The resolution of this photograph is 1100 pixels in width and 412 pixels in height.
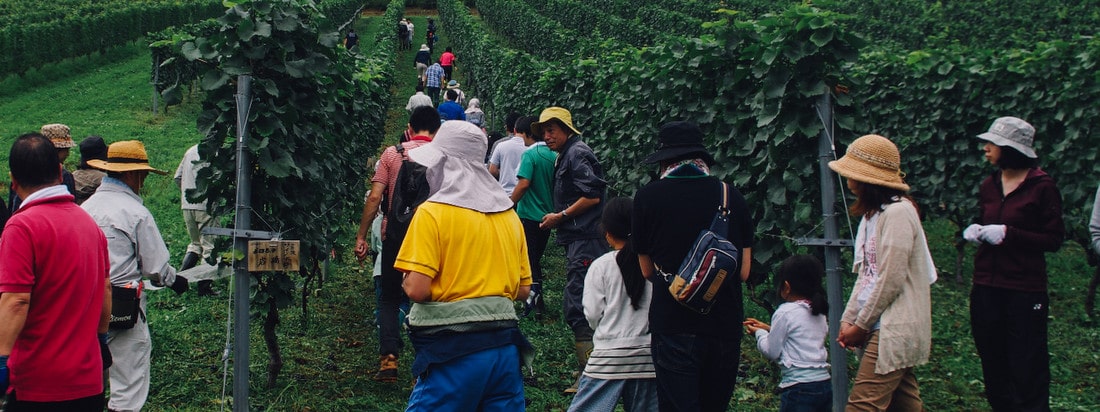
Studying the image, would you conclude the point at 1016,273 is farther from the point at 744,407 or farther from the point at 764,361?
the point at 764,361

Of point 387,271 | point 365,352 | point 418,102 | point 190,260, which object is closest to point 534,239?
point 365,352

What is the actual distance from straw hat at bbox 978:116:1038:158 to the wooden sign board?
3744mm

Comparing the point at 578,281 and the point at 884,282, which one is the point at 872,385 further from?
the point at 578,281

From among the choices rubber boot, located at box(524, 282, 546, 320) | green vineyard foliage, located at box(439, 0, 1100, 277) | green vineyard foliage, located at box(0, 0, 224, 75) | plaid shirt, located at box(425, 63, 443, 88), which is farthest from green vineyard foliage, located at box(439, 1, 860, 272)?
green vineyard foliage, located at box(0, 0, 224, 75)

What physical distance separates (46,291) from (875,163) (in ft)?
11.9

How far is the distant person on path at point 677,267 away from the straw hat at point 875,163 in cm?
→ 55

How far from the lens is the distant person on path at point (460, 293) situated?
393 cm

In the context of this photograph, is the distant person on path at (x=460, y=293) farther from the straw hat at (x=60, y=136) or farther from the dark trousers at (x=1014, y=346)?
the straw hat at (x=60, y=136)

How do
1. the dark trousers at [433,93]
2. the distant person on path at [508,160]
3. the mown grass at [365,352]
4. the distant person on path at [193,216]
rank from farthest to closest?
1. the dark trousers at [433,93]
2. the distant person on path at [508,160]
3. the distant person on path at [193,216]
4. the mown grass at [365,352]

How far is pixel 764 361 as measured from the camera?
741 centimetres

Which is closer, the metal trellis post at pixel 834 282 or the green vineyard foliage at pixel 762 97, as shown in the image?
the metal trellis post at pixel 834 282

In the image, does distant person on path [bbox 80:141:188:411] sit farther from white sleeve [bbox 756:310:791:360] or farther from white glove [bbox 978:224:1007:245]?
white glove [bbox 978:224:1007:245]

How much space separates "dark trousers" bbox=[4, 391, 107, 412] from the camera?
371cm

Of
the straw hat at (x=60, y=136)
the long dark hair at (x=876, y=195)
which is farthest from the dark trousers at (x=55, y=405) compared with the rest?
the long dark hair at (x=876, y=195)
